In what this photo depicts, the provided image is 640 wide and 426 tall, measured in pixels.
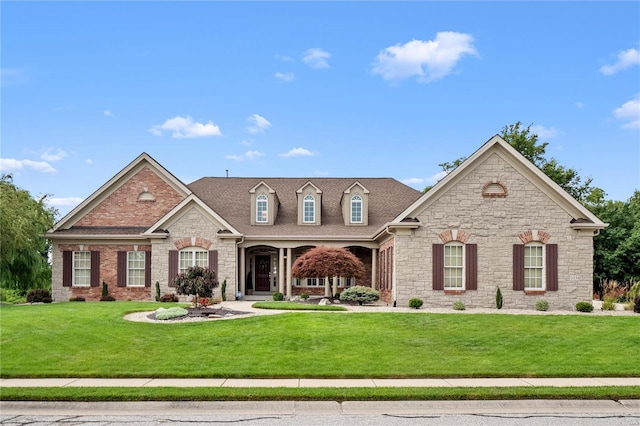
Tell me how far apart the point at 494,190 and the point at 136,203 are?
18.2 m

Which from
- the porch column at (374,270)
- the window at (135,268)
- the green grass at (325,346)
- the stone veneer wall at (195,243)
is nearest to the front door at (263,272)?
the stone veneer wall at (195,243)

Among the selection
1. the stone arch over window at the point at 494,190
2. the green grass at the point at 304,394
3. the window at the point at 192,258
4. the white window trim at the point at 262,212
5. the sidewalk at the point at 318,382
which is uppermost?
the stone arch over window at the point at 494,190

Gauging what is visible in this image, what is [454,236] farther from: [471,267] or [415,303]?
[415,303]

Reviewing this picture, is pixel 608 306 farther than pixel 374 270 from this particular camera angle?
No

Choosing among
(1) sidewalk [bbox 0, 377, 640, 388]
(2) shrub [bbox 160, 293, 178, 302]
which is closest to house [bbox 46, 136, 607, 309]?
(2) shrub [bbox 160, 293, 178, 302]

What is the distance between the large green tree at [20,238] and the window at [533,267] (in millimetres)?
23067

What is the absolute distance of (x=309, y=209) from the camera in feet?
107

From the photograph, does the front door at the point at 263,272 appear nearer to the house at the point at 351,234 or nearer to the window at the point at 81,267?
the house at the point at 351,234

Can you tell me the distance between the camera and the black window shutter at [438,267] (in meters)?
23.4

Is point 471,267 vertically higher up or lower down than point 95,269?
higher up

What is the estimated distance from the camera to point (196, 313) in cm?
1991

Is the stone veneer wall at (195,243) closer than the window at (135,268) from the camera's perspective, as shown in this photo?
Yes

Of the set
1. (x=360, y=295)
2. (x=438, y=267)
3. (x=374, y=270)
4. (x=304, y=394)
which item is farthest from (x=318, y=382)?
(x=374, y=270)

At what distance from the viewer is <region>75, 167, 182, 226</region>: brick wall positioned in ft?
99.3
